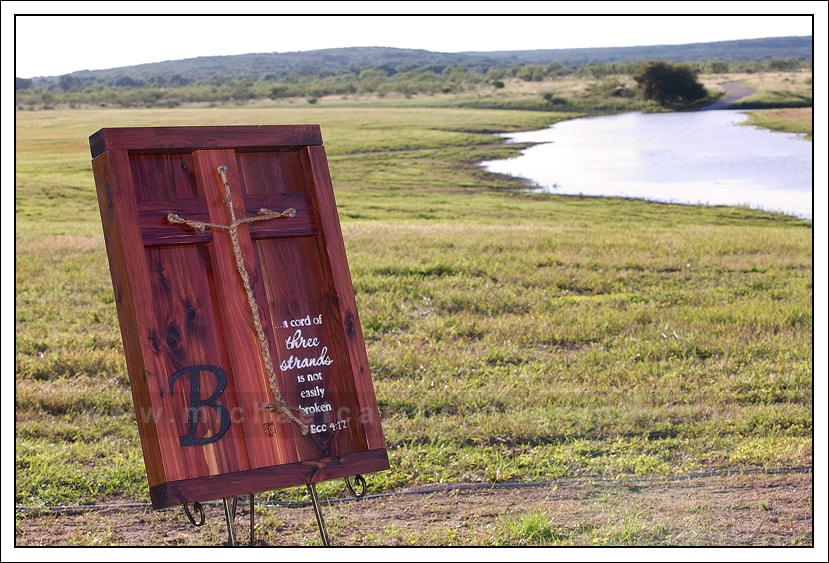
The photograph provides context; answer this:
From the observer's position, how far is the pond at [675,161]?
19.8 meters

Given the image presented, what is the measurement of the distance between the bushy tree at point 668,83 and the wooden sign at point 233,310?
3189 centimetres

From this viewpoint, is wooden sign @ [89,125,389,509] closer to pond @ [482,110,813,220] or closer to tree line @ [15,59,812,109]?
pond @ [482,110,813,220]

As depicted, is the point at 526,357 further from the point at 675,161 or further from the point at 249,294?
the point at 675,161

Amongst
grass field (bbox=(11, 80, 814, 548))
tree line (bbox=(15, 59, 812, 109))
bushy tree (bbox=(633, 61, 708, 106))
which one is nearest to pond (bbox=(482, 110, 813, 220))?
bushy tree (bbox=(633, 61, 708, 106))

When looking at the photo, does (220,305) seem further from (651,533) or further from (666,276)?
(666,276)

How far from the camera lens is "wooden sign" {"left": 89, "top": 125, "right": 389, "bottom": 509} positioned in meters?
2.69

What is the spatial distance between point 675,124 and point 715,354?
24.0m

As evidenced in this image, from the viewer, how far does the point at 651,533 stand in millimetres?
4605

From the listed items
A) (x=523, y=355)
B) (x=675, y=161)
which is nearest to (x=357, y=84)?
(x=675, y=161)

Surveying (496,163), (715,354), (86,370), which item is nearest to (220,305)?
(86,370)

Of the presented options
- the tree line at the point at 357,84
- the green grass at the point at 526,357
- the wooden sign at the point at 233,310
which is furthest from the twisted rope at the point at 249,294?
the tree line at the point at 357,84

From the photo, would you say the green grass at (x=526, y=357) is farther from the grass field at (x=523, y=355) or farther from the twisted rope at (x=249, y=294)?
the twisted rope at (x=249, y=294)

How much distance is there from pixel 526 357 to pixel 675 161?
18.8 meters

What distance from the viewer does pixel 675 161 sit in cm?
2436
